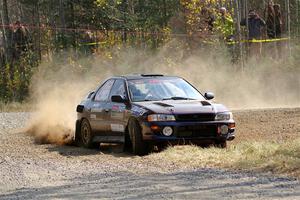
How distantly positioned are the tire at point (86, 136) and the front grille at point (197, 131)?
267 cm

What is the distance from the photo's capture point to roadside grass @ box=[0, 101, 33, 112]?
3094 cm

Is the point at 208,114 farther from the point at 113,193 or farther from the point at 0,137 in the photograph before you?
the point at 0,137

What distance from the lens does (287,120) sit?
18359 mm

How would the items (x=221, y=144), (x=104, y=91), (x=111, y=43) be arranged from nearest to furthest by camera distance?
(x=221, y=144)
(x=104, y=91)
(x=111, y=43)

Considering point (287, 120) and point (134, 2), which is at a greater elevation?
point (134, 2)

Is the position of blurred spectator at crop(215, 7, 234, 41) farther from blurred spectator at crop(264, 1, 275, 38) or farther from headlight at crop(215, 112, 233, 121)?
headlight at crop(215, 112, 233, 121)

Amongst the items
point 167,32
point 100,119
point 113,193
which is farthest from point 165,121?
point 167,32

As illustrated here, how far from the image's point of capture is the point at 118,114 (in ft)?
45.5

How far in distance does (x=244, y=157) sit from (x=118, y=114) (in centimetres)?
337

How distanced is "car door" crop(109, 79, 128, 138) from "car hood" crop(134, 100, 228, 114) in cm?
41

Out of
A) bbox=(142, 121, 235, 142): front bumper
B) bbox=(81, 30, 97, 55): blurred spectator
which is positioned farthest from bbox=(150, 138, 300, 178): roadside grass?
bbox=(81, 30, 97, 55): blurred spectator

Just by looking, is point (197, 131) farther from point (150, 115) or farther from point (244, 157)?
point (244, 157)

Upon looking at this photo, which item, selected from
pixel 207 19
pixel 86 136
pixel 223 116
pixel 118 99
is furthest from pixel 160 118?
pixel 207 19

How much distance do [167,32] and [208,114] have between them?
77.8 ft
